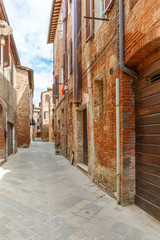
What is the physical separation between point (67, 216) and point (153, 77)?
9.02ft

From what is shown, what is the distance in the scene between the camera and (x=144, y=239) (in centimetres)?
236

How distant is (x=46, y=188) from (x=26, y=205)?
1111 mm

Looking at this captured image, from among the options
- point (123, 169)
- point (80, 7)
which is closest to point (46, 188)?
point (123, 169)

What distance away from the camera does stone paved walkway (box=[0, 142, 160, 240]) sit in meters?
2.49

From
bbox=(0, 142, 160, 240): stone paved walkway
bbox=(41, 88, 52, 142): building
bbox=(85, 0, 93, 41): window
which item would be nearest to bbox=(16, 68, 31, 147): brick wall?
bbox=(0, 142, 160, 240): stone paved walkway

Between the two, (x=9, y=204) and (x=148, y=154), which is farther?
(x=9, y=204)

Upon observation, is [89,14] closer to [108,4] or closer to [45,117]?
[108,4]

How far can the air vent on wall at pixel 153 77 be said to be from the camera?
2.86 m

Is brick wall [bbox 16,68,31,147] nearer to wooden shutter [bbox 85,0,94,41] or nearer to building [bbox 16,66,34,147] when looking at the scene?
building [bbox 16,66,34,147]

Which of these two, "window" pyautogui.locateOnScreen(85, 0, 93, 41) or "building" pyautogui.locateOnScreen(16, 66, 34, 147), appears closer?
"window" pyautogui.locateOnScreen(85, 0, 93, 41)

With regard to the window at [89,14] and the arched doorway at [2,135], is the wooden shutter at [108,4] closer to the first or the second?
the window at [89,14]

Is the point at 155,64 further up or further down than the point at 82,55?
further down

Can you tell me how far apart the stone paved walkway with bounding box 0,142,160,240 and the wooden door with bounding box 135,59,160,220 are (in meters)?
0.26

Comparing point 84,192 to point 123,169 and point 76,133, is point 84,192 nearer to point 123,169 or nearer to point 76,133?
point 123,169
